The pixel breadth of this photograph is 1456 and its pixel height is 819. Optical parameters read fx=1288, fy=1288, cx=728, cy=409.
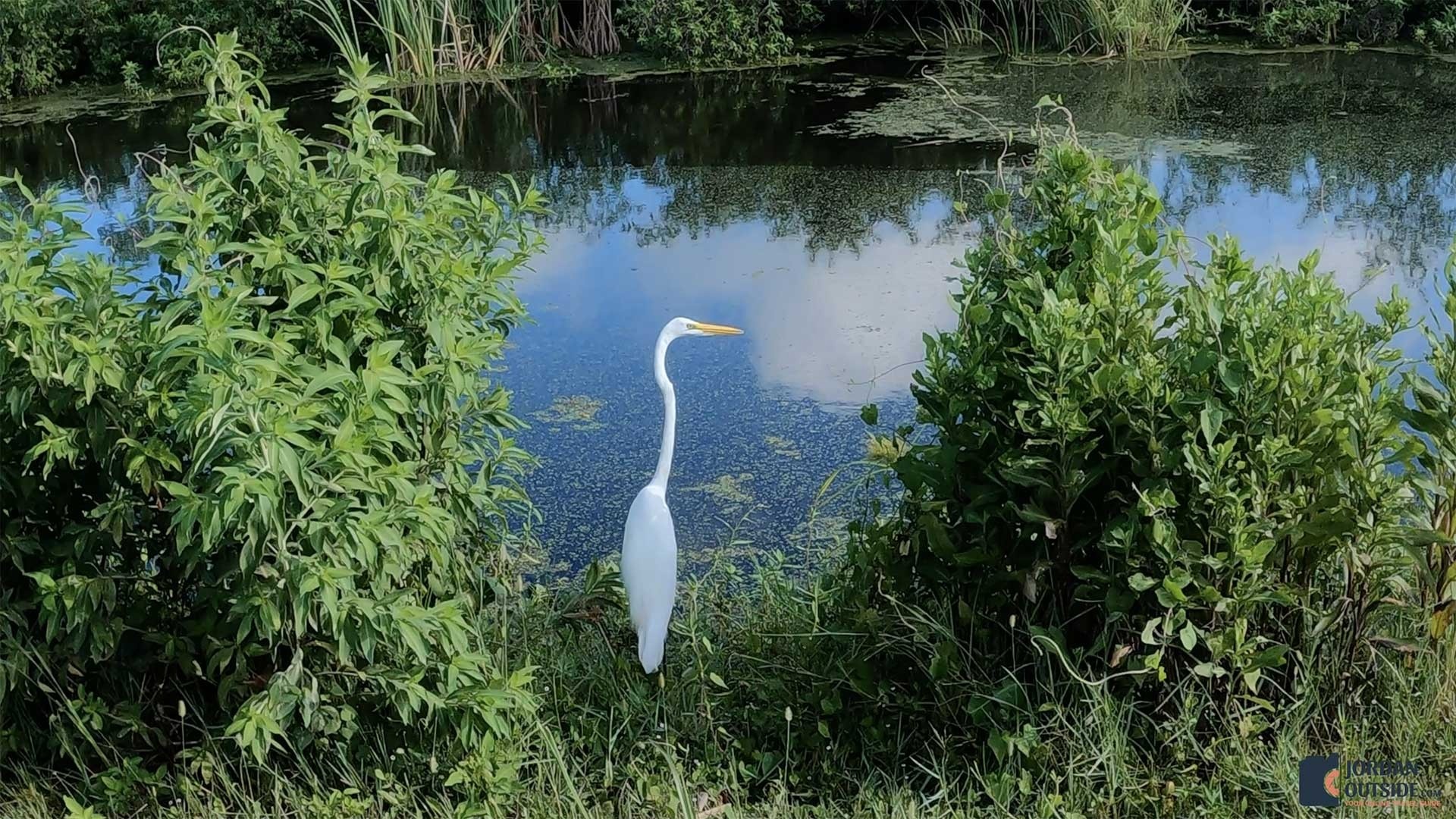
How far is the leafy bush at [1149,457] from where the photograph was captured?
1588 mm

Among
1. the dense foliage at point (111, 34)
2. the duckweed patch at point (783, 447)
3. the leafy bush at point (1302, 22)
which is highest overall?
the leafy bush at point (1302, 22)

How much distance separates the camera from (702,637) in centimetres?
204

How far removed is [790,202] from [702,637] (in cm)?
→ 355

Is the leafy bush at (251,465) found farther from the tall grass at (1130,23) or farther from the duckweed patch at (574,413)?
the tall grass at (1130,23)

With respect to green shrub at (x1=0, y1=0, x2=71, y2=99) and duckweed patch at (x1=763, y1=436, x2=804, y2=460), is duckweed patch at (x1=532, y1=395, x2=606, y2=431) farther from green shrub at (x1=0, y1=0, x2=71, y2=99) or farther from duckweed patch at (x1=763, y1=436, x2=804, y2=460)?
green shrub at (x1=0, y1=0, x2=71, y2=99)

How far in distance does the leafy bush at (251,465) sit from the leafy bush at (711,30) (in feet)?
20.8

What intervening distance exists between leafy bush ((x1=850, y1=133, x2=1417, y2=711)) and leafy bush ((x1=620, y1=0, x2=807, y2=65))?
6573 millimetres

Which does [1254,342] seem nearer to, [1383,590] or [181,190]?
[1383,590]

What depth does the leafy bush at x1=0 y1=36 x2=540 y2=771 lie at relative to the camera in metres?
1.56

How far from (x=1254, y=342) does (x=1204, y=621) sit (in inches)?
14.5

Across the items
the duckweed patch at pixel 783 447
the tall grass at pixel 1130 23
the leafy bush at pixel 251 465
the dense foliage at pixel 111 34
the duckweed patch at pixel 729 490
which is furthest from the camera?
the dense foliage at pixel 111 34

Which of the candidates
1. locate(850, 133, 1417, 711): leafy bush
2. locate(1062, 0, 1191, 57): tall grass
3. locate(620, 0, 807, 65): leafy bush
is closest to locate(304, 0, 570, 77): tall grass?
locate(620, 0, 807, 65): leafy bush

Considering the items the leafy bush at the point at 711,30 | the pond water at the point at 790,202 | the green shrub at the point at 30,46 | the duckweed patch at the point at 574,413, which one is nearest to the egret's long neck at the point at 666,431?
the pond water at the point at 790,202

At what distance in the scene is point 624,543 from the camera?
2107 mm
